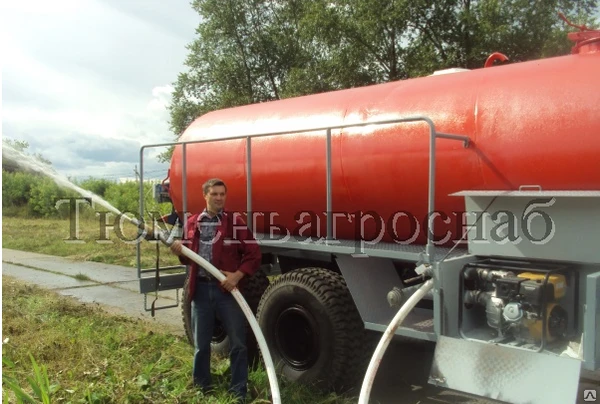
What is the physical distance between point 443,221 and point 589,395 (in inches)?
75.1

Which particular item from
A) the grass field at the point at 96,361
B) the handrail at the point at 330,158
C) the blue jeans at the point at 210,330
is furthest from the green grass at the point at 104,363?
the handrail at the point at 330,158

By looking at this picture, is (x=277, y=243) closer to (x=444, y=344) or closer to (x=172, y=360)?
(x=172, y=360)

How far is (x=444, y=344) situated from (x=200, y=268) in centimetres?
209

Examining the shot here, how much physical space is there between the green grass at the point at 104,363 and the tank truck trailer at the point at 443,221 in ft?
1.61

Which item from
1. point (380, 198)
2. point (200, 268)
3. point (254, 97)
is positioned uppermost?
point (254, 97)

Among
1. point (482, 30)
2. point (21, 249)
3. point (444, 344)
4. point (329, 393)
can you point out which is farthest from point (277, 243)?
point (21, 249)

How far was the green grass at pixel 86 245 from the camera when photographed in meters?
14.4

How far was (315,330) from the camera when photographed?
506cm

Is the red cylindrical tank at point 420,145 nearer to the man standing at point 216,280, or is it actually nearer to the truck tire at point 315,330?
the truck tire at point 315,330

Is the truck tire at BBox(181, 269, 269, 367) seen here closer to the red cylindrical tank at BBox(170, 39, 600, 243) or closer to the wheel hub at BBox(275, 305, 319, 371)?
the wheel hub at BBox(275, 305, 319, 371)

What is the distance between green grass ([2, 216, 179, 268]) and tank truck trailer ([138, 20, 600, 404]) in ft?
19.9

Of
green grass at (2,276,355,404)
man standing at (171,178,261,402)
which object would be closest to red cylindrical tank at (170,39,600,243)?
man standing at (171,178,261,402)

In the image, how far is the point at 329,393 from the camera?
497 centimetres

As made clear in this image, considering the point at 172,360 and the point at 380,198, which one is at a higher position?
the point at 380,198
